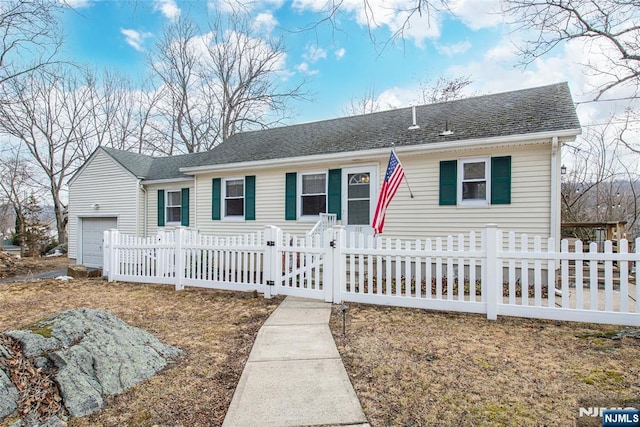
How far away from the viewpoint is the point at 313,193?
9.85 metres

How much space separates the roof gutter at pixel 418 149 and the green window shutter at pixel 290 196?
1.44 ft

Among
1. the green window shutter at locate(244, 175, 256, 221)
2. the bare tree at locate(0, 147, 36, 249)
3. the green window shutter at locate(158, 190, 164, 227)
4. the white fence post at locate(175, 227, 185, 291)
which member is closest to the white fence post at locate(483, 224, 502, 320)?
the white fence post at locate(175, 227, 185, 291)

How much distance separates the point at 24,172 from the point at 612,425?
27.4m

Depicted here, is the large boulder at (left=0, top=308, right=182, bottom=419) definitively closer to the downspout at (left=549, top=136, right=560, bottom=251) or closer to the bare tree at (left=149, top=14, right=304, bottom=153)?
the downspout at (left=549, top=136, right=560, bottom=251)

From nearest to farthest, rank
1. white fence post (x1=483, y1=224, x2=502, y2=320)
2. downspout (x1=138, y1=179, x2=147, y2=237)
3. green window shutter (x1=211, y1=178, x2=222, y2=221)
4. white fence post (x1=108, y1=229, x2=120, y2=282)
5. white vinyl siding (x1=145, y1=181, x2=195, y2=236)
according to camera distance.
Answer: white fence post (x1=483, y1=224, x2=502, y2=320), white fence post (x1=108, y1=229, x2=120, y2=282), green window shutter (x1=211, y1=178, x2=222, y2=221), white vinyl siding (x1=145, y1=181, x2=195, y2=236), downspout (x1=138, y1=179, x2=147, y2=237)

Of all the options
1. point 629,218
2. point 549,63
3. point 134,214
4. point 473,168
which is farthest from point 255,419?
point 629,218

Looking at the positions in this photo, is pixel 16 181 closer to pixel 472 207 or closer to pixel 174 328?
pixel 174 328

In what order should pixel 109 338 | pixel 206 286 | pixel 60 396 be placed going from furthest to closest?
pixel 206 286, pixel 109 338, pixel 60 396

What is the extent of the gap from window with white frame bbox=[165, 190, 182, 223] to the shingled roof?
68cm

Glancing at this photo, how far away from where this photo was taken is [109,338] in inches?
128

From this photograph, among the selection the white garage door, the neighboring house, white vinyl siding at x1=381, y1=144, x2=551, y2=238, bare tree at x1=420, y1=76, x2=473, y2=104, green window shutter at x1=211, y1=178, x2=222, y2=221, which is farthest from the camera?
bare tree at x1=420, y1=76, x2=473, y2=104

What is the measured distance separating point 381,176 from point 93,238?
502 inches

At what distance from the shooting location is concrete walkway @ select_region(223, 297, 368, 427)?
7.63 ft

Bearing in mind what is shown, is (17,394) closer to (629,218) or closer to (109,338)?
(109,338)
